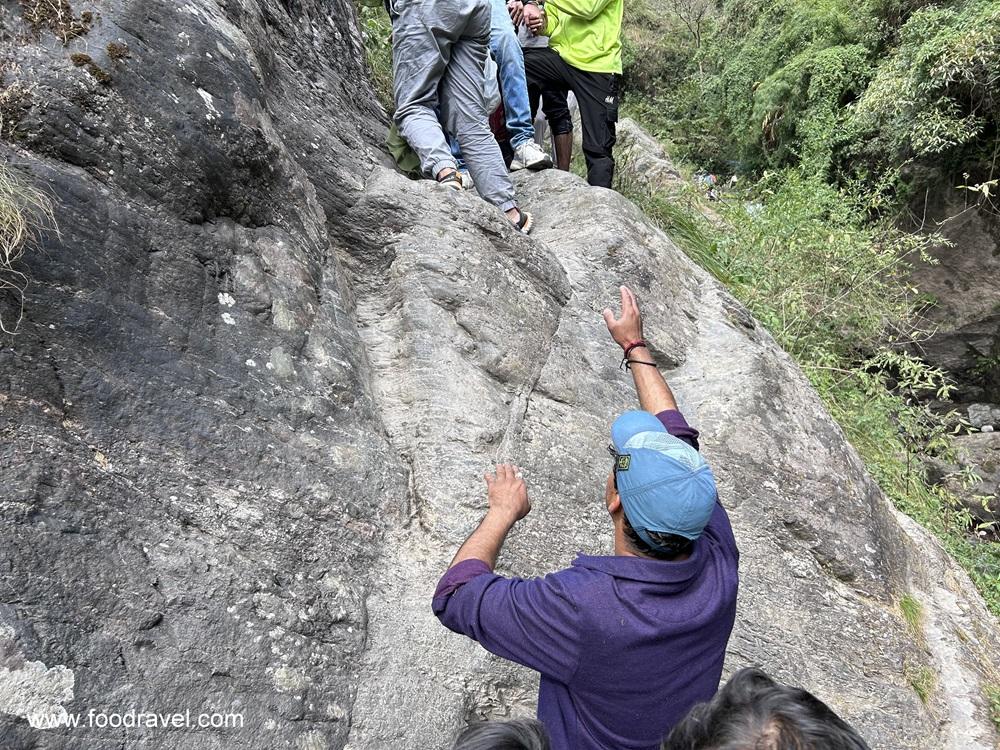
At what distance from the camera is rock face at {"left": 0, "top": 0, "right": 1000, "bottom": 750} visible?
1.92 metres

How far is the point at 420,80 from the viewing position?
405cm

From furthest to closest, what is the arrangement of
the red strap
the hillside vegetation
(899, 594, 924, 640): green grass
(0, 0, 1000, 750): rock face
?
the hillside vegetation < (899, 594, 924, 640): green grass < the red strap < (0, 0, 1000, 750): rock face

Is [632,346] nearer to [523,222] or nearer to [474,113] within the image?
[523,222]

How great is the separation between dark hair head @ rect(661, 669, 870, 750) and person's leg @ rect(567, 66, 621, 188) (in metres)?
4.37

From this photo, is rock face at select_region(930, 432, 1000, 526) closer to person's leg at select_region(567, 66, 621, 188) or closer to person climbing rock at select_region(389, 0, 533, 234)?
person's leg at select_region(567, 66, 621, 188)

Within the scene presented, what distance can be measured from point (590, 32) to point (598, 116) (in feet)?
2.02

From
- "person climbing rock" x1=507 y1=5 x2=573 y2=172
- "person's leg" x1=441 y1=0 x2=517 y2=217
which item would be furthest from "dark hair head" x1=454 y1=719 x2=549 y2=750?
"person climbing rock" x1=507 y1=5 x2=573 y2=172

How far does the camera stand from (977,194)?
29.5 feet

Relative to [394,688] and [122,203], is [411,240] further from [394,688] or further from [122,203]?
[394,688]

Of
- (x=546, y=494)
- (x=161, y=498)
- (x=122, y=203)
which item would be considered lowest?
(x=546, y=494)

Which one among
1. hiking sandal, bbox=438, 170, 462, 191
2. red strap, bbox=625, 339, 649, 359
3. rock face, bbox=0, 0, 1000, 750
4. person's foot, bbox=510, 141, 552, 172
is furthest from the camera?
person's foot, bbox=510, 141, 552, 172

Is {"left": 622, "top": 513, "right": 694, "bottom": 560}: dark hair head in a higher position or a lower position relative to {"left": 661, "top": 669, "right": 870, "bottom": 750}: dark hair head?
lower

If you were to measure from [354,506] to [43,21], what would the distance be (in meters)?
1.94

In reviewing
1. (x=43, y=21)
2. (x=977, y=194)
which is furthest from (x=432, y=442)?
(x=977, y=194)
